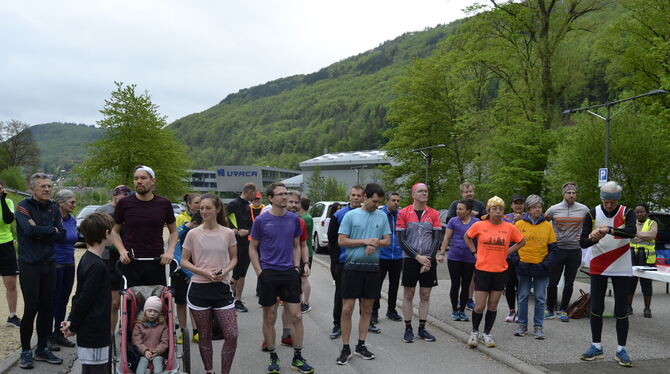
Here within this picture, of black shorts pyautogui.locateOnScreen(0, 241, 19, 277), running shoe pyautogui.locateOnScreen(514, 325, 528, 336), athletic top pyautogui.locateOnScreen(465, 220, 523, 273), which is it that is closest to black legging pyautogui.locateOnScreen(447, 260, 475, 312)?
running shoe pyautogui.locateOnScreen(514, 325, 528, 336)

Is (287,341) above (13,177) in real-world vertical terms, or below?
below

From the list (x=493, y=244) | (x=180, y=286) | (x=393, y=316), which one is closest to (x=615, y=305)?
(x=493, y=244)

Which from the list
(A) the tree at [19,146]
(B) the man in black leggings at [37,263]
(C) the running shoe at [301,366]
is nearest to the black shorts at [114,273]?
(B) the man in black leggings at [37,263]

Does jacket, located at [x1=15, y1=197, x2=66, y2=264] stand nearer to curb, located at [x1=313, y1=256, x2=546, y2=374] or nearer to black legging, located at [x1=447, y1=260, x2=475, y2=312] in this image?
curb, located at [x1=313, y1=256, x2=546, y2=374]

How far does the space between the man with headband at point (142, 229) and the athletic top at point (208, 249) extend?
1.29ft

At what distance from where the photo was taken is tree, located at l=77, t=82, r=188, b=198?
3406 centimetres

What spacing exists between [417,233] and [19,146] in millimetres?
79152

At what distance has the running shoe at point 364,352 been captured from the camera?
20.3ft

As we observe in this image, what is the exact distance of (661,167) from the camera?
21.8 m

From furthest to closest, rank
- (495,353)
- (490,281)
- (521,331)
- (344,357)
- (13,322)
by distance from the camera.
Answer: (13,322) → (521,331) → (490,281) → (495,353) → (344,357)

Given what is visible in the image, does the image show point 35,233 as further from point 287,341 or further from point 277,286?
point 287,341

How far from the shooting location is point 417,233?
7.04 metres

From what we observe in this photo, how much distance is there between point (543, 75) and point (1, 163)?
6585cm

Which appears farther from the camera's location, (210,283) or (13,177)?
(13,177)
